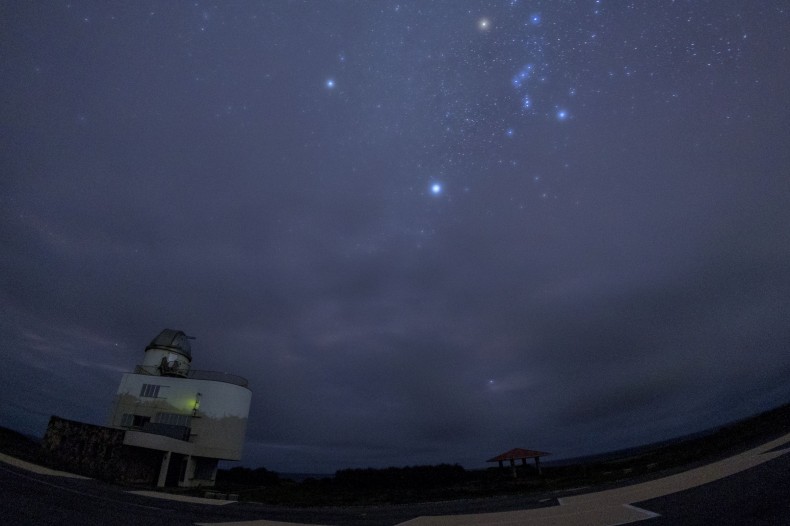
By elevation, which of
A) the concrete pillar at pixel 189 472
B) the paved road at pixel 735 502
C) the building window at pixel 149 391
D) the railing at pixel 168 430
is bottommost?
the concrete pillar at pixel 189 472

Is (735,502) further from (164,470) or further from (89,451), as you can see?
(164,470)

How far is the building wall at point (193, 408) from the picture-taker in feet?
132

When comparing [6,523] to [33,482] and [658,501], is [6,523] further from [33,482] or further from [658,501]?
[658,501]

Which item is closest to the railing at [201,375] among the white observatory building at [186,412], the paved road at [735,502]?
the white observatory building at [186,412]

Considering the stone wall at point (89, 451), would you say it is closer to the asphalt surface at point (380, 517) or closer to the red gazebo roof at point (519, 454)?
the asphalt surface at point (380, 517)

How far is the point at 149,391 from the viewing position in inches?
1638

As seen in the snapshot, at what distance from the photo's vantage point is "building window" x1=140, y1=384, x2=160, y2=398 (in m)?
41.4

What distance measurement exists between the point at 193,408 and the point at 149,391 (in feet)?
19.3

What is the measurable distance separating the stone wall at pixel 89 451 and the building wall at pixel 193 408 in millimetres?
7545

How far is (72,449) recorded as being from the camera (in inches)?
1158

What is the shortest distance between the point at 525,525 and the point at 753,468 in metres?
10.5

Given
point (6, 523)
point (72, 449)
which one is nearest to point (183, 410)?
point (72, 449)

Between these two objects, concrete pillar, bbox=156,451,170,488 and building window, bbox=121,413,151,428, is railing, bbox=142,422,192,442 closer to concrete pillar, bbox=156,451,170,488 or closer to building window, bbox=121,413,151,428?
building window, bbox=121,413,151,428

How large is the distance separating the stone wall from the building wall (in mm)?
7545
